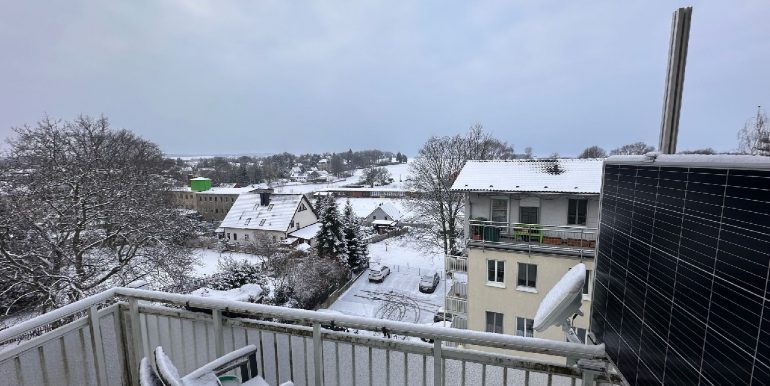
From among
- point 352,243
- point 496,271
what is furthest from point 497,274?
point 352,243

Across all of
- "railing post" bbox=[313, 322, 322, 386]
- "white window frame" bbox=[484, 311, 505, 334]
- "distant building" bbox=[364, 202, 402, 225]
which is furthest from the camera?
"distant building" bbox=[364, 202, 402, 225]

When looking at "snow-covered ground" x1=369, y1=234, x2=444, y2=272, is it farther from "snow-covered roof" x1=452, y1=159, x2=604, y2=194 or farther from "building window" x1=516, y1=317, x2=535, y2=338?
"building window" x1=516, y1=317, x2=535, y2=338

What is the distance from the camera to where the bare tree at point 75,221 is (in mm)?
7965

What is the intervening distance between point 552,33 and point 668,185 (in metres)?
7.48

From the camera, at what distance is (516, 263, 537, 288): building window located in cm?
864

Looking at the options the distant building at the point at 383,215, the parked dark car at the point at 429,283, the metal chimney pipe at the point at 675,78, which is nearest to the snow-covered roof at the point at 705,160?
the metal chimney pipe at the point at 675,78

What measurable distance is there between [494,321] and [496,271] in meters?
1.32

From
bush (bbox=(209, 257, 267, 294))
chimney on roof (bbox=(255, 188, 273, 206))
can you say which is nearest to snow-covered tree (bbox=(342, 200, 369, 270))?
bush (bbox=(209, 257, 267, 294))

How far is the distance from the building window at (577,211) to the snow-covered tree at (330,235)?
1154cm

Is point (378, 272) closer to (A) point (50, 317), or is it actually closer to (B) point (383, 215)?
(B) point (383, 215)

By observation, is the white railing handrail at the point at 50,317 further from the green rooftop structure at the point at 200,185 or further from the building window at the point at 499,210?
the green rooftop structure at the point at 200,185

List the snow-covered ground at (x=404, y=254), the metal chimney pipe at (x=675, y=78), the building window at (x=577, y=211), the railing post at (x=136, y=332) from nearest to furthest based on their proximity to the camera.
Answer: the metal chimney pipe at (x=675, y=78) < the railing post at (x=136, y=332) < the building window at (x=577, y=211) < the snow-covered ground at (x=404, y=254)

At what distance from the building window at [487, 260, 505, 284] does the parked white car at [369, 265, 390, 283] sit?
29.9 feet

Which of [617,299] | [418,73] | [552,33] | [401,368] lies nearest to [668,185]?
[617,299]
